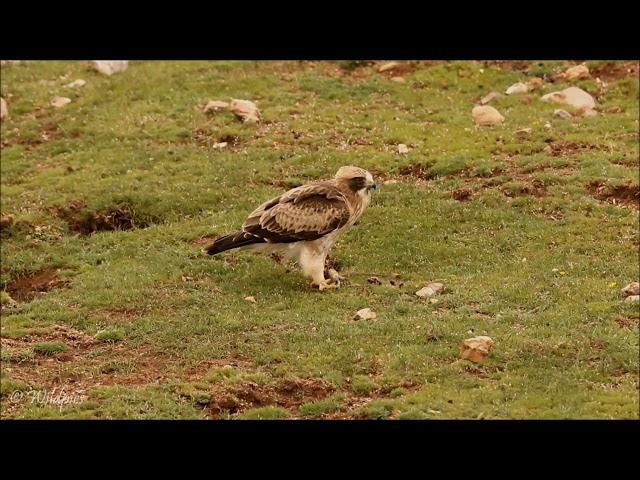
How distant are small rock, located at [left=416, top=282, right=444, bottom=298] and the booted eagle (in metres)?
1.45

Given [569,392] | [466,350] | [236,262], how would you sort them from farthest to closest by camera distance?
1. [236,262]
2. [466,350]
3. [569,392]

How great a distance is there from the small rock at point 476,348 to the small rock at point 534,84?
1391 cm

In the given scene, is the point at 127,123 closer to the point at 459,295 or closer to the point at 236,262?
the point at 236,262

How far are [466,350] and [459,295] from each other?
8.89ft

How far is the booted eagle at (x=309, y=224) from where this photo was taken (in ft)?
58.0

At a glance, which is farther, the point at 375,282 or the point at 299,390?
the point at 375,282

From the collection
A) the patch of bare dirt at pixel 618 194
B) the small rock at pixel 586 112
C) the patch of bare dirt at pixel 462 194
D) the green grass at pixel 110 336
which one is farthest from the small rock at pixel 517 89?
the green grass at pixel 110 336

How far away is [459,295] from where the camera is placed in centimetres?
1686

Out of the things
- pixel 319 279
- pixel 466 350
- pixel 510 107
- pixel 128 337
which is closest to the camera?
pixel 466 350

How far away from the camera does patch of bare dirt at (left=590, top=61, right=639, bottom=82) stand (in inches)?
1073

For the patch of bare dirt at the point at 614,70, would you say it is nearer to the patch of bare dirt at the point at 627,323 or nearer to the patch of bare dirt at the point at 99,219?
the patch of bare dirt at the point at 99,219

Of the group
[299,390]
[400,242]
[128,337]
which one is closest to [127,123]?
[400,242]

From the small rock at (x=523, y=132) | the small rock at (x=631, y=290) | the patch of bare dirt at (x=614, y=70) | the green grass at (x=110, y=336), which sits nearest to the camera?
the green grass at (x=110, y=336)

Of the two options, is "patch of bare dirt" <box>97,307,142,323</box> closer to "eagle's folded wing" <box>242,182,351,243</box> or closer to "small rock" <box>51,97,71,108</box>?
"eagle's folded wing" <box>242,182,351,243</box>
